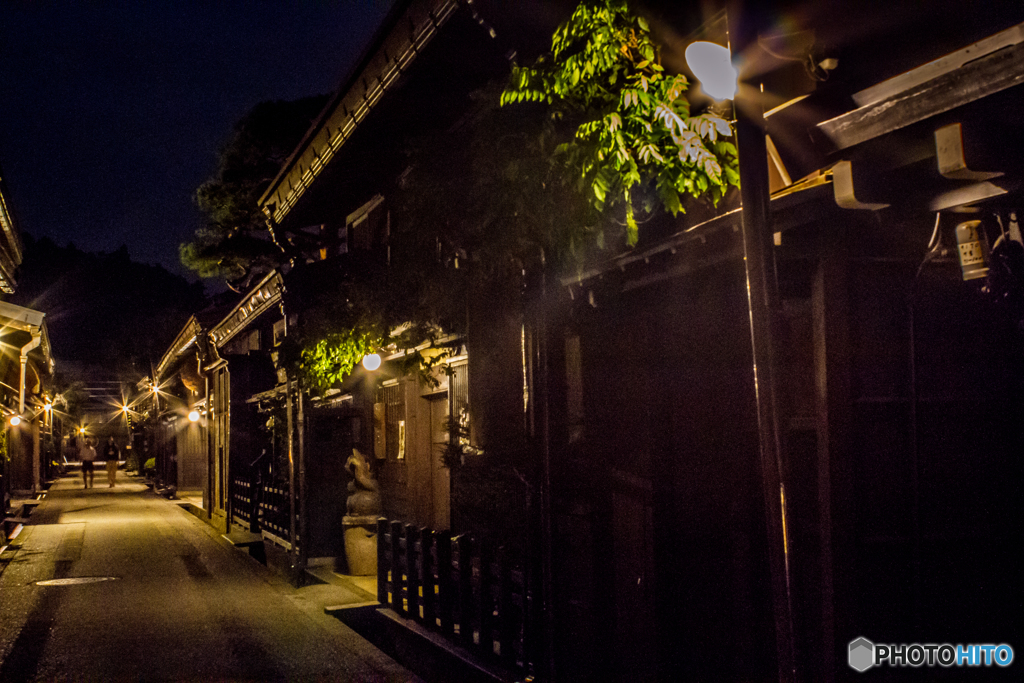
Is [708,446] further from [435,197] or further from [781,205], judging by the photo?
[435,197]

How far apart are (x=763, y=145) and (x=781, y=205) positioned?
1.78 metres

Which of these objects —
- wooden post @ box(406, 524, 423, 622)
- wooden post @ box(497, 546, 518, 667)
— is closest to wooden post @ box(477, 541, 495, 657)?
wooden post @ box(497, 546, 518, 667)

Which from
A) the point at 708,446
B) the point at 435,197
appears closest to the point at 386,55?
the point at 435,197

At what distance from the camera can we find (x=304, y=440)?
13.2 metres

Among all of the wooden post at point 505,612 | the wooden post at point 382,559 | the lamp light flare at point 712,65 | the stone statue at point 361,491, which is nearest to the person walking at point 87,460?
the stone statue at point 361,491

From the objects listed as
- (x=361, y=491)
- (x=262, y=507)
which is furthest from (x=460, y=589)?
(x=262, y=507)

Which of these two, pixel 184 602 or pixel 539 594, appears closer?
pixel 539 594

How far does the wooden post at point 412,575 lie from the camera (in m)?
8.34

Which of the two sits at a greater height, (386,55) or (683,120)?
(386,55)


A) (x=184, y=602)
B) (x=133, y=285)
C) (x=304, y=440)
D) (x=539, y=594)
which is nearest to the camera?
(x=539, y=594)

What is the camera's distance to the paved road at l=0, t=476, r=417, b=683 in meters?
7.78

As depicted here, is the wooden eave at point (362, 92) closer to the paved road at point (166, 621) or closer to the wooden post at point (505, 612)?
the wooden post at point (505, 612)

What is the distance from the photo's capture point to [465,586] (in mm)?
7375

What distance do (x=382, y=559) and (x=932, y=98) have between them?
730 cm
